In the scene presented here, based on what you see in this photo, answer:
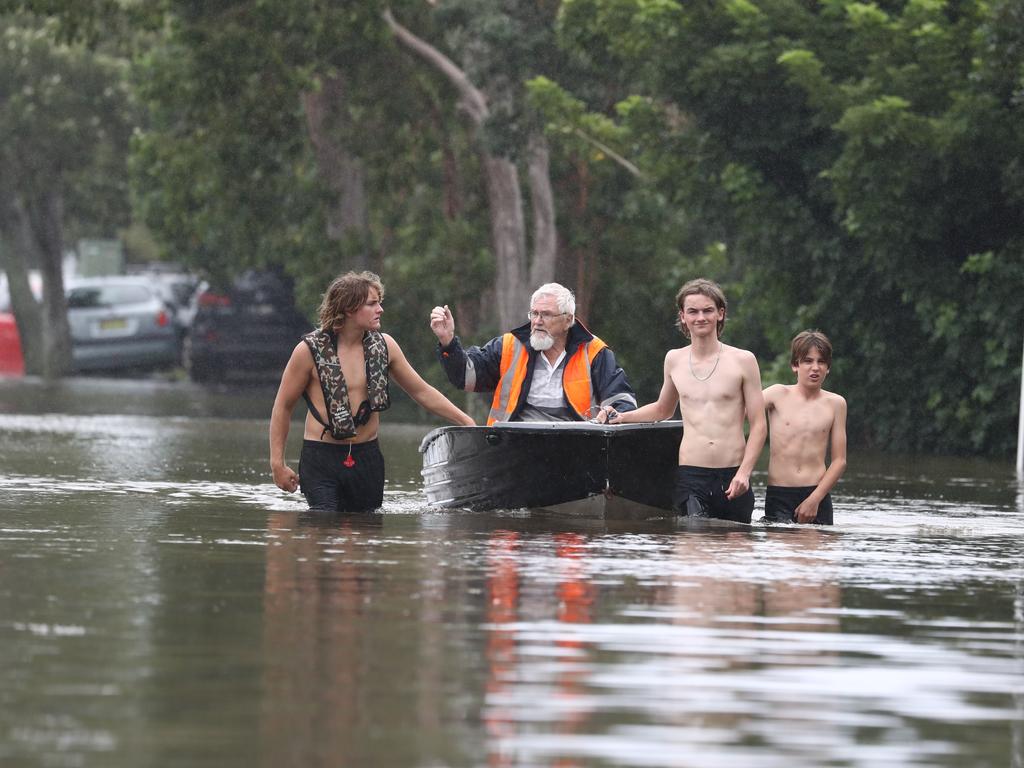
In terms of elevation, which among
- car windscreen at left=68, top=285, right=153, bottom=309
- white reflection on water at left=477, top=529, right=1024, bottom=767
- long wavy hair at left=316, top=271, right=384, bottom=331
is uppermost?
car windscreen at left=68, top=285, right=153, bottom=309

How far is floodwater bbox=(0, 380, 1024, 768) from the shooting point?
6793mm

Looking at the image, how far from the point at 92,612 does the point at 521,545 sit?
386 centimetres

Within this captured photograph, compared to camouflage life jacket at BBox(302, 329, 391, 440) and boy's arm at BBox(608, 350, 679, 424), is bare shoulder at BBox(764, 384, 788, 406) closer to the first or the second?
boy's arm at BBox(608, 350, 679, 424)

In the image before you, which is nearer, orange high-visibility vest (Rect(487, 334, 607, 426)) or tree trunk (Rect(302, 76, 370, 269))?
orange high-visibility vest (Rect(487, 334, 607, 426))

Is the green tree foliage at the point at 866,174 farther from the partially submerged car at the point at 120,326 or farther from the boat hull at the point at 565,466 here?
the partially submerged car at the point at 120,326

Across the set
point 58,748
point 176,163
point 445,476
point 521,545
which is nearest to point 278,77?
point 176,163

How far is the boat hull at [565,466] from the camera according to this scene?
1441 centimetres

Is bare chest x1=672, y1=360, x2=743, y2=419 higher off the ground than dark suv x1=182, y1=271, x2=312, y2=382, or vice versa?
dark suv x1=182, y1=271, x2=312, y2=382

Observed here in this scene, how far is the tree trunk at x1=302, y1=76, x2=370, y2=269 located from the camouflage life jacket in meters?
28.7

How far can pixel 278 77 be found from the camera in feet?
125

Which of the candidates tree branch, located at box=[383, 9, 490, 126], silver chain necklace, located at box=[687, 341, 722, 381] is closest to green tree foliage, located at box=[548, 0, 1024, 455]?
tree branch, located at box=[383, 9, 490, 126]

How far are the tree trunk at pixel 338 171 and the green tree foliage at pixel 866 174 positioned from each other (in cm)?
1089

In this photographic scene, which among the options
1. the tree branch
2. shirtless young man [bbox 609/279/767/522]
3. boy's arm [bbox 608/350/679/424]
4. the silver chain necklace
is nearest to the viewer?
shirtless young man [bbox 609/279/767/522]

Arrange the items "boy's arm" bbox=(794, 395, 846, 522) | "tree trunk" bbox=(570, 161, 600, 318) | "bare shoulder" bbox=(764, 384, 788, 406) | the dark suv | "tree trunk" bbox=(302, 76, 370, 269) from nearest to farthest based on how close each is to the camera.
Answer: "boy's arm" bbox=(794, 395, 846, 522)
"bare shoulder" bbox=(764, 384, 788, 406)
"tree trunk" bbox=(570, 161, 600, 318)
"tree trunk" bbox=(302, 76, 370, 269)
the dark suv
